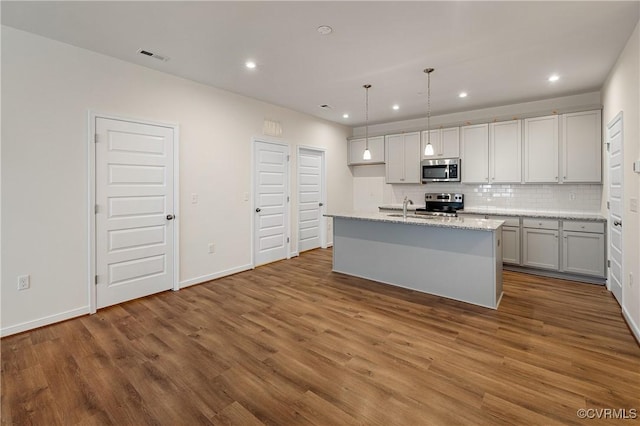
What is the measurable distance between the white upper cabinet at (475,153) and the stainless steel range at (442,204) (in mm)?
405

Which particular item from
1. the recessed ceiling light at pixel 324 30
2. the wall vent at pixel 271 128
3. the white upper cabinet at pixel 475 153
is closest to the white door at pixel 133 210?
the wall vent at pixel 271 128

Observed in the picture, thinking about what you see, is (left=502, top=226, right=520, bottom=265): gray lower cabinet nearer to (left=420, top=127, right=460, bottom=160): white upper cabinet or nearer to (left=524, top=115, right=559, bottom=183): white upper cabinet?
(left=524, top=115, right=559, bottom=183): white upper cabinet

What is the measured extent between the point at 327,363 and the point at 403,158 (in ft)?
16.0

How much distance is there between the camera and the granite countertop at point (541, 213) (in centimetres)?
430

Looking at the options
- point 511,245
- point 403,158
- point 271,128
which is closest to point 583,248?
point 511,245

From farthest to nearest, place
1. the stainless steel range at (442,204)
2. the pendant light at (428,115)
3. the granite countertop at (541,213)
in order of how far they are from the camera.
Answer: the stainless steel range at (442,204) → the granite countertop at (541,213) → the pendant light at (428,115)

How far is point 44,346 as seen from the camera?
2.67m

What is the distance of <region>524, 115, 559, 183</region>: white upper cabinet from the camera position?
4711mm

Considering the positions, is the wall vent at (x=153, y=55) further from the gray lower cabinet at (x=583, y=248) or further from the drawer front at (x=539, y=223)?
the gray lower cabinet at (x=583, y=248)

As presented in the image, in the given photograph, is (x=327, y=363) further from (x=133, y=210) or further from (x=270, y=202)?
(x=270, y=202)

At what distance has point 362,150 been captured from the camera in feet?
23.1

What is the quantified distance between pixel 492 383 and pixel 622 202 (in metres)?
2.62

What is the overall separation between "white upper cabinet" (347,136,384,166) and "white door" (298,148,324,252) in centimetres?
96

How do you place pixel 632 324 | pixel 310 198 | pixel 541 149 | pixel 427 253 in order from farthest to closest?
1. pixel 310 198
2. pixel 541 149
3. pixel 427 253
4. pixel 632 324
